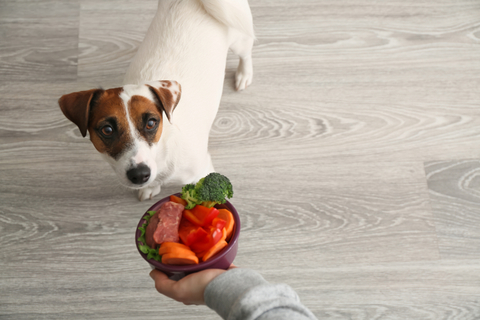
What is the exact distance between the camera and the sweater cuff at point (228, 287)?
1031 mm

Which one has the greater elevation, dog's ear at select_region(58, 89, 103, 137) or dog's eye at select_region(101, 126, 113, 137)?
dog's ear at select_region(58, 89, 103, 137)

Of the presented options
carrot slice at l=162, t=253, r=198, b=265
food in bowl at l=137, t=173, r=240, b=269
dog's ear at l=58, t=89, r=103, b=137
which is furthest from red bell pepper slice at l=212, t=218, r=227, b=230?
dog's ear at l=58, t=89, r=103, b=137

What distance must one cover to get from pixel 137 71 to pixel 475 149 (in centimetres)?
181

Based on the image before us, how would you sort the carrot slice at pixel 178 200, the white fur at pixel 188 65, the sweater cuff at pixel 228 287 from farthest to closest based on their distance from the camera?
1. the white fur at pixel 188 65
2. the carrot slice at pixel 178 200
3. the sweater cuff at pixel 228 287

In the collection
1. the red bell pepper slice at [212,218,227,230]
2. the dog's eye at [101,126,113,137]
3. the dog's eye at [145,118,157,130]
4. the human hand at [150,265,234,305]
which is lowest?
the human hand at [150,265,234,305]

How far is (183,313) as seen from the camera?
5.74 feet

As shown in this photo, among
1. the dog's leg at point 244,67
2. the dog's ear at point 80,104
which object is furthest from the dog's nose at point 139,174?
the dog's leg at point 244,67

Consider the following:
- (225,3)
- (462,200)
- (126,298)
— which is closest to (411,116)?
(462,200)

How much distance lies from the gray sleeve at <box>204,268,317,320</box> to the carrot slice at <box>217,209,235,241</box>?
6.9 inches

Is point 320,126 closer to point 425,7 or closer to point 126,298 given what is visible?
point 425,7

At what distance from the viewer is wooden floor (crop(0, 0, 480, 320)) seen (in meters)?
1.80

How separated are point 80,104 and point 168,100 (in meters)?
0.30

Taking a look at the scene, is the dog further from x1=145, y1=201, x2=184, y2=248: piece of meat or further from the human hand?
the human hand

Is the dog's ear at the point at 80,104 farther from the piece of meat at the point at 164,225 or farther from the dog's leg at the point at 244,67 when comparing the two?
the dog's leg at the point at 244,67
